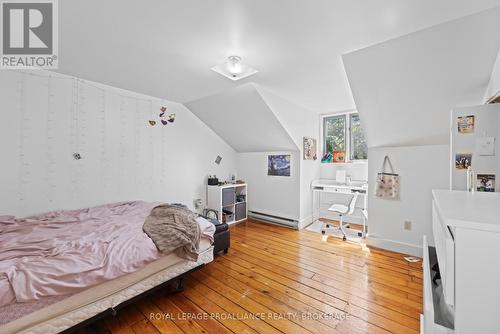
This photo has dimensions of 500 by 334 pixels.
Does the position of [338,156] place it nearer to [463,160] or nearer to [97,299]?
[463,160]

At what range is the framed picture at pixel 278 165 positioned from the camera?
419 centimetres

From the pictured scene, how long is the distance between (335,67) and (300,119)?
1669mm

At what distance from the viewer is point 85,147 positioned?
2787mm

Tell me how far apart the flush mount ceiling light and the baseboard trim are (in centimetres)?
295

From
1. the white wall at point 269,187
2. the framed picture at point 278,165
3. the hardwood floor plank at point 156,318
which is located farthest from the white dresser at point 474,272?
the framed picture at point 278,165

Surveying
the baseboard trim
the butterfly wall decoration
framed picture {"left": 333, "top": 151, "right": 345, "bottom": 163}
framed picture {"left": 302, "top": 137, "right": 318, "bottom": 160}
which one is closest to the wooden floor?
the baseboard trim

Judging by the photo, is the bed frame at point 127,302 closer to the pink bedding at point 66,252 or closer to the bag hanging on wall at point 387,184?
the pink bedding at point 66,252

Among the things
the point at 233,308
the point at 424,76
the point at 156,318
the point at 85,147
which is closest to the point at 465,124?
the point at 424,76

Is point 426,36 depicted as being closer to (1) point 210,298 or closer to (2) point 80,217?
(1) point 210,298

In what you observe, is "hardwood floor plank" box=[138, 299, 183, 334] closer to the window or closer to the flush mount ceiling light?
the flush mount ceiling light

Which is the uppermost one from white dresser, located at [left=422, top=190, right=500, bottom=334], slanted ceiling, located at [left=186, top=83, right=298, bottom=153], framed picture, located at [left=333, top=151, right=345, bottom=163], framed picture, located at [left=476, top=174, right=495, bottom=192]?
slanted ceiling, located at [left=186, top=83, right=298, bottom=153]

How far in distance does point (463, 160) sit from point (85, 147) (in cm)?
426

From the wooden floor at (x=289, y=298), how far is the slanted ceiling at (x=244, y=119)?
206 centimetres

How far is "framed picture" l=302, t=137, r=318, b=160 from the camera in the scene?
4090mm
